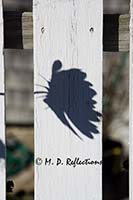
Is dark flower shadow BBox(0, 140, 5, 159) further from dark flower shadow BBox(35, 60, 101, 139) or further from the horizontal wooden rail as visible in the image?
the horizontal wooden rail

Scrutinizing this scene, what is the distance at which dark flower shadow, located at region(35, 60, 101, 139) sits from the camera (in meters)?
2.21

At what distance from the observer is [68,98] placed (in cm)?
222

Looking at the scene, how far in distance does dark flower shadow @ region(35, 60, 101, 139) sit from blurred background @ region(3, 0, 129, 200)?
315cm

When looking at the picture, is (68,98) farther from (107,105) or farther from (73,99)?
(107,105)

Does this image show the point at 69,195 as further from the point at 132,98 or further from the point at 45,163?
the point at 132,98

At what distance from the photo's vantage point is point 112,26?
2.30 meters

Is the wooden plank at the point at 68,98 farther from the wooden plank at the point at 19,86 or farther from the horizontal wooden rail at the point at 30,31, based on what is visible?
the wooden plank at the point at 19,86

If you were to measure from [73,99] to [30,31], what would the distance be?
300mm

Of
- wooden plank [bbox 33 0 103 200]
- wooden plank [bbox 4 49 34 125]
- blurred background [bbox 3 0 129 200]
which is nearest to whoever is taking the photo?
wooden plank [bbox 33 0 103 200]

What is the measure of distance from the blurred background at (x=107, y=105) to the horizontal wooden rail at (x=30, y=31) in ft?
9.96

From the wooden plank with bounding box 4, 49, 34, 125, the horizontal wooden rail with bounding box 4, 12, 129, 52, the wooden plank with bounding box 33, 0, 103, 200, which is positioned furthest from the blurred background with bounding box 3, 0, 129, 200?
the wooden plank with bounding box 33, 0, 103, 200

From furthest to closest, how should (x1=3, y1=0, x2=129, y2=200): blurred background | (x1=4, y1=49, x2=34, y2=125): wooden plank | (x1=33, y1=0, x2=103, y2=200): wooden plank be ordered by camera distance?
1. (x1=4, y1=49, x2=34, y2=125): wooden plank
2. (x1=3, y1=0, x2=129, y2=200): blurred background
3. (x1=33, y1=0, x2=103, y2=200): wooden plank

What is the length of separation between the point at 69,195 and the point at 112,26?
65 centimetres

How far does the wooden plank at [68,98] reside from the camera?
219 centimetres
